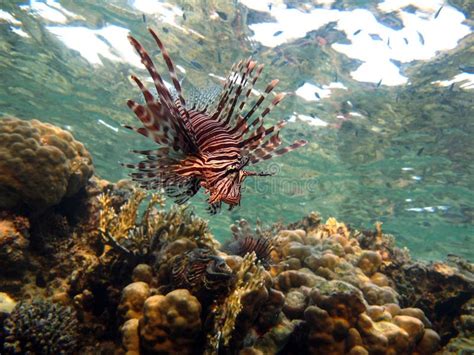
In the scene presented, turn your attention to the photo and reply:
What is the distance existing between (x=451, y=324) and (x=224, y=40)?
975 cm

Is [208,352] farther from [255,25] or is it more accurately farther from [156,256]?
[255,25]

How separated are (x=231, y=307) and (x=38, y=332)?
191 centimetres

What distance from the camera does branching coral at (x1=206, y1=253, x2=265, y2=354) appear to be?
2703mm

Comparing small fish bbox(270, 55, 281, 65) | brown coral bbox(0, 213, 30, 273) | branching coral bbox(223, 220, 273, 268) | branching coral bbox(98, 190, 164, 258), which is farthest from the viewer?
small fish bbox(270, 55, 281, 65)

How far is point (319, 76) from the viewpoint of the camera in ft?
36.6

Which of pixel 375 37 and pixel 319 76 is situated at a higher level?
pixel 375 37

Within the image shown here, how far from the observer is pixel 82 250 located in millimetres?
4668

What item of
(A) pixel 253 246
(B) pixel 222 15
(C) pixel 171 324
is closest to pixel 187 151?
(C) pixel 171 324

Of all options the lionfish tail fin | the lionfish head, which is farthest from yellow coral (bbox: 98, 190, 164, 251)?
the lionfish tail fin

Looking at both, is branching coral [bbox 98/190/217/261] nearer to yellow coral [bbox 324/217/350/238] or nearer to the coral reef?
the coral reef

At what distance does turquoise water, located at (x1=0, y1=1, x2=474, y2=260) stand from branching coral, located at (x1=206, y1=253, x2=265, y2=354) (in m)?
8.44

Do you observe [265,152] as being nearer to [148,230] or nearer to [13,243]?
[148,230]

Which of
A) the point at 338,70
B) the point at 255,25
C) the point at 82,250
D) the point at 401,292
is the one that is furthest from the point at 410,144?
the point at 82,250

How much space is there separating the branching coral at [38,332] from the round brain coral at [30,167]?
1.78 metres
